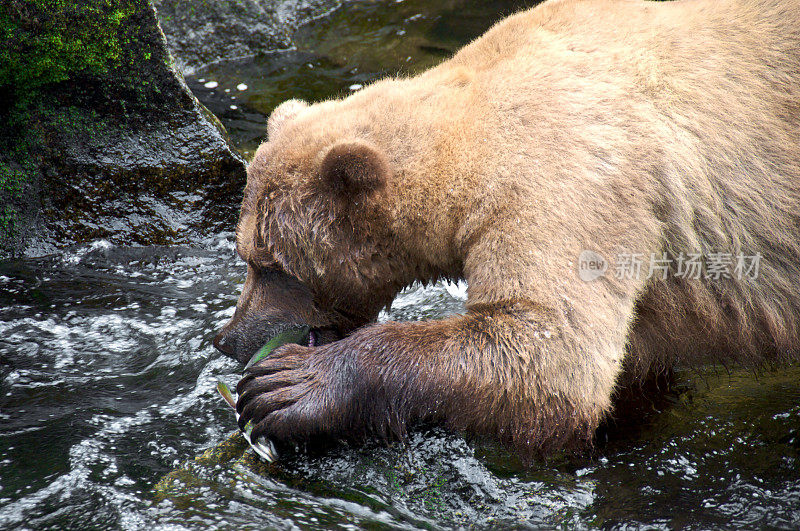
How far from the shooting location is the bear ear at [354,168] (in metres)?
3.76

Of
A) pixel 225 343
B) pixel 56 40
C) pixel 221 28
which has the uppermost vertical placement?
pixel 221 28

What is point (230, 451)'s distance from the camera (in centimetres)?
424

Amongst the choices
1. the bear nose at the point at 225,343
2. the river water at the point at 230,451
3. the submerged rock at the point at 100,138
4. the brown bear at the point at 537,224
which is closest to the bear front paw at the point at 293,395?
the brown bear at the point at 537,224

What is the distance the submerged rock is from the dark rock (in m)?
3.15

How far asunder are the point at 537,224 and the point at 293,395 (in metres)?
1.55

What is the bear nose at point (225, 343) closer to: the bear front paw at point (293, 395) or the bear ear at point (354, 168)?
the bear front paw at point (293, 395)

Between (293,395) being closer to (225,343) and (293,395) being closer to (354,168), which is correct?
(225,343)

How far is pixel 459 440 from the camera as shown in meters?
4.33

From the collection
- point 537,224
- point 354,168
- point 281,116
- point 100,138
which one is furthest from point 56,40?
point 537,224

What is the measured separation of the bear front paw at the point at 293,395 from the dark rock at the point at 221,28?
6.58m

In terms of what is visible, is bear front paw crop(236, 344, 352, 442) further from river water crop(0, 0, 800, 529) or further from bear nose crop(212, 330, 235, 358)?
bear nose crop(212, 330, 235, 358)

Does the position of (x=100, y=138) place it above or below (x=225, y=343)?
above

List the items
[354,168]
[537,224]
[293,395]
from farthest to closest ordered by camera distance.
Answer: [293,395] → [354,168] → [537,224]

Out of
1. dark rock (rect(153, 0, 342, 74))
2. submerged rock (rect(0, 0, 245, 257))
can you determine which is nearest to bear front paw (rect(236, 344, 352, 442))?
submerged rock (rect(0, 0, 245, 257))
